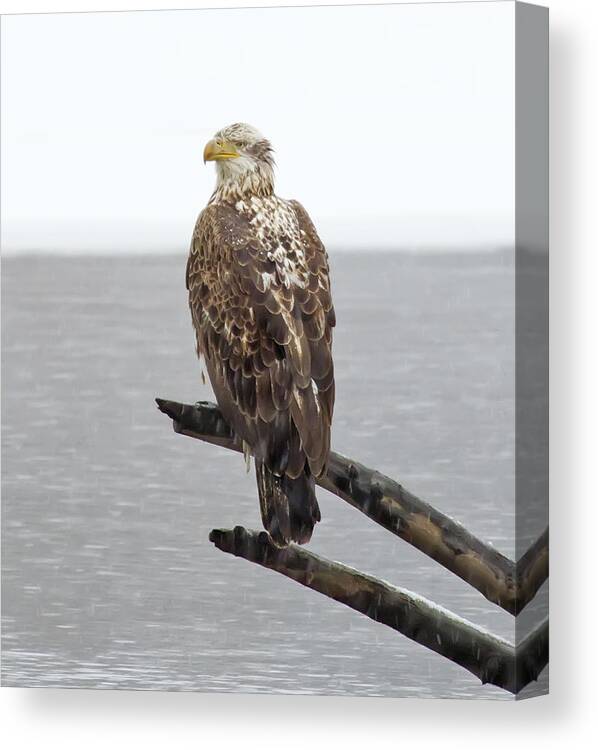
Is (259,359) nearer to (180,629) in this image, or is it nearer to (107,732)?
(180,629)

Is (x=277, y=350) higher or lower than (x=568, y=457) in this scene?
higher

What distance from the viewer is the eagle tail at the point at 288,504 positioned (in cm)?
356

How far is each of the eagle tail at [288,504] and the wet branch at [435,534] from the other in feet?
0.16

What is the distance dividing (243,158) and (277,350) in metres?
0.48

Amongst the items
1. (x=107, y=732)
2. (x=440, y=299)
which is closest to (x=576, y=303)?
(x=440, y=299)

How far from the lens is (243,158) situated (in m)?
3.58

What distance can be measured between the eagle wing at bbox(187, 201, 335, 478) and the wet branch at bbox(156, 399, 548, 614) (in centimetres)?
6

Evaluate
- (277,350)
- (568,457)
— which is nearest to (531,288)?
(568,457)

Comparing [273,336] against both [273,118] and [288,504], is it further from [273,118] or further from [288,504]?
[273,118]

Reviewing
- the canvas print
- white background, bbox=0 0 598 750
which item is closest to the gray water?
the canvas print

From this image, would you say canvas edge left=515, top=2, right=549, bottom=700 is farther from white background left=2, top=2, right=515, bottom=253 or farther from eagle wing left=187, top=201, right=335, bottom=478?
eagle wing left=187, top=201, right=335, bottom=478

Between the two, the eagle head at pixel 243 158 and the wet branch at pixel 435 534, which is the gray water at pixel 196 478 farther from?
the eagle head at pixel 243 158

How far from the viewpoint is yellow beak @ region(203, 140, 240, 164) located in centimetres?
358

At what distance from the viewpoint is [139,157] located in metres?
3.63
